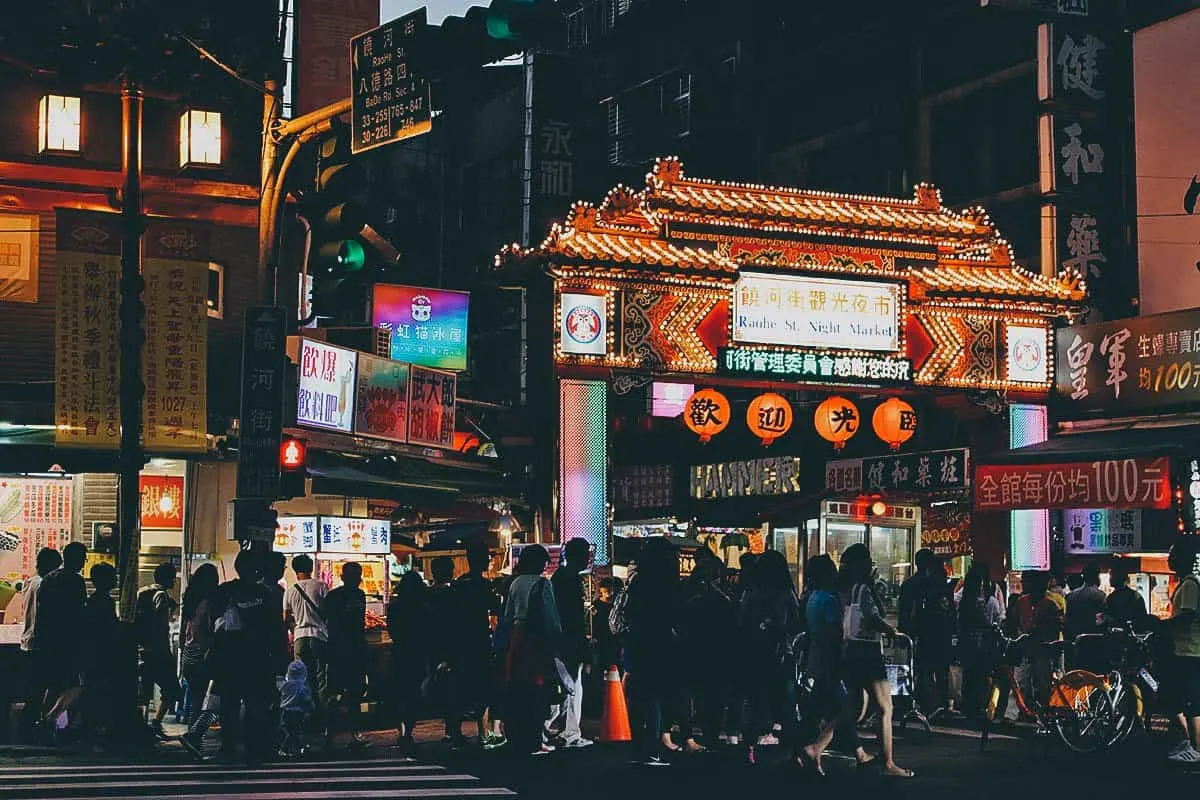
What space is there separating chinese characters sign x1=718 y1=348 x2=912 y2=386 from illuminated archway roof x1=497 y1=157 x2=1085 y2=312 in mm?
1278

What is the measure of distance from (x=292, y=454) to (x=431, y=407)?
8622 mm

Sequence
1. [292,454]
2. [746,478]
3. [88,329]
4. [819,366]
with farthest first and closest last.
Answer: [746,478] < [819,366] < [88,329] < [292,454]

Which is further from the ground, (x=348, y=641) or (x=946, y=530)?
(x=946, y=530)

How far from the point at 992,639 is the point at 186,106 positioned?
1524 centimetres

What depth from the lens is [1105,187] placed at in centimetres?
3225

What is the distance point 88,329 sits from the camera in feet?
78.5

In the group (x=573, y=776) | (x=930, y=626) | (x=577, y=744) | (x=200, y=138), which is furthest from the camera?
(x=200, y=138)

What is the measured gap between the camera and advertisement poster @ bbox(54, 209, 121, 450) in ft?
76.2

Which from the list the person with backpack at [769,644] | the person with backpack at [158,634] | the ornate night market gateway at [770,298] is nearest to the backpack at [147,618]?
the person with backpack at [158,634]

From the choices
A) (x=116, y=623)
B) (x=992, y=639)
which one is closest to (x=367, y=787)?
(x=116, y=623)

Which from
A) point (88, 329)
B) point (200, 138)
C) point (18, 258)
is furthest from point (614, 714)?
point (200, 138)

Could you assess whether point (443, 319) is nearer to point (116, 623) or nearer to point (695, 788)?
point (116, 623)

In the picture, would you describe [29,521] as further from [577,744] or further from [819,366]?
[819,366]

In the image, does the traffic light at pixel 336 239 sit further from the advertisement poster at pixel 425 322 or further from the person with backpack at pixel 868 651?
the advertisement poster at pixel 425 322
